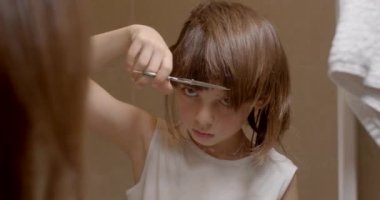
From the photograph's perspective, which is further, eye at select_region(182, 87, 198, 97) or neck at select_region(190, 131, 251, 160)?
neck at select_region(190, 131, 251, 160)

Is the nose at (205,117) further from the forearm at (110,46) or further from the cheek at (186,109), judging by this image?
the forearm at (110,46)

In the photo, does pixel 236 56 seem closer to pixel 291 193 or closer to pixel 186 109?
pixel 186 109

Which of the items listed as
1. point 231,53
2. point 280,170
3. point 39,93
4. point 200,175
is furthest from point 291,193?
point 39,93

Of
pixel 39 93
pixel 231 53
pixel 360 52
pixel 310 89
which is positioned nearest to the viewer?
pixel 39 93

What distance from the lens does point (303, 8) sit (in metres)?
1.14

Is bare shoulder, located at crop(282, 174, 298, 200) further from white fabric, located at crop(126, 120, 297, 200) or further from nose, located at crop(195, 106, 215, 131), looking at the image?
nose, located at crop(195, 106, 215, 131)

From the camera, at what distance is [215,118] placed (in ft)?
3.03

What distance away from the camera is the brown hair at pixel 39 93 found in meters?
0.35

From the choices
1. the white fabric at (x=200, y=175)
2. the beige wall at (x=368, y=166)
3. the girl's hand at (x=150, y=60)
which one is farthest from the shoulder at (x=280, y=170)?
the girl's hand at (x=150, y=60)

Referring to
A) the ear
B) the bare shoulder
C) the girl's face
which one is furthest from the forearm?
the bare shoulder

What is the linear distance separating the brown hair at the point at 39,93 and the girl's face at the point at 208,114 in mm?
538

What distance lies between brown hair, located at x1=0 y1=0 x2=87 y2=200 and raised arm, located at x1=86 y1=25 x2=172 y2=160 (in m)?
0.44

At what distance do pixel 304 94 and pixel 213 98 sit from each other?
12.1 inches

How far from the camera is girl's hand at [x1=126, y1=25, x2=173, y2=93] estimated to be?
0.82m
